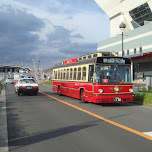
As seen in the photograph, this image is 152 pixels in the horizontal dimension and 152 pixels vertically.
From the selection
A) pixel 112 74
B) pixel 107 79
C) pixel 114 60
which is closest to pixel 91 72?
pixel 107 79

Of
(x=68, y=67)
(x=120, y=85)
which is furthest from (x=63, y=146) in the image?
(x=68, y=67)

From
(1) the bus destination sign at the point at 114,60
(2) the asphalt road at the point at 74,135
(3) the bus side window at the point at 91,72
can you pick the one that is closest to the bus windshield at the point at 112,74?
(1) the bus destination sign at the point at 114,60

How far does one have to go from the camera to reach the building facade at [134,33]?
161 ft

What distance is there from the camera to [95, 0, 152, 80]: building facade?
49219 mm

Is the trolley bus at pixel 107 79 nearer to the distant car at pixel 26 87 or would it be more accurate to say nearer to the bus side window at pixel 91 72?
the bus side window at pixel 91 72

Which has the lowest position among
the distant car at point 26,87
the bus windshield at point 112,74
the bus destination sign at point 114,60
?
the distant car at point 26,87

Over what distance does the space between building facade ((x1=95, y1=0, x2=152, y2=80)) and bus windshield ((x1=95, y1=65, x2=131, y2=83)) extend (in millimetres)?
29629

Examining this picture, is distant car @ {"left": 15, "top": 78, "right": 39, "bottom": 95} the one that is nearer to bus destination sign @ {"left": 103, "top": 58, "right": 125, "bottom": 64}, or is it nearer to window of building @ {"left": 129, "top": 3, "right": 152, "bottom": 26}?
bus destination sign @ {"left": 103, "top": 58, "right": 125, "bottom": 64}

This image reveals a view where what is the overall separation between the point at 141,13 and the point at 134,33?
966 cm

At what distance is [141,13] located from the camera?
6103 cm

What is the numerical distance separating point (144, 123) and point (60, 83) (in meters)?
12.8

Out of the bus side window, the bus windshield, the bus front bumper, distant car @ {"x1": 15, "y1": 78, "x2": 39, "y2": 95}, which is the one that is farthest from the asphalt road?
distant car @ {"x1": 15, "y1": 78, "x2": 39, "y2": 95}

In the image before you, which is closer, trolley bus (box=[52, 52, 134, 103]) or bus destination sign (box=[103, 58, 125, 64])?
trolley bus (box=[52, 52, 134, 103])

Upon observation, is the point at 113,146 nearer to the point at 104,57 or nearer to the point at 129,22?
the point at 104,57
